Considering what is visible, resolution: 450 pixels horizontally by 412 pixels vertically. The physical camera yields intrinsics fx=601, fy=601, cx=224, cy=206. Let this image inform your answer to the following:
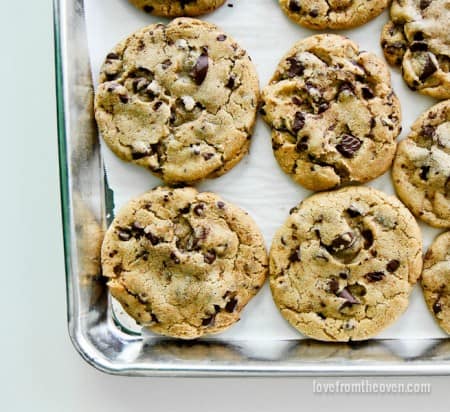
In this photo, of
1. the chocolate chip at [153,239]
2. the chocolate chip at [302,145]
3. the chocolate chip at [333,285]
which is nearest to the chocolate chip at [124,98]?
the chocolate chip at [153,239]

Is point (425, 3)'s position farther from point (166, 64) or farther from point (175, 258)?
point (175, 258)

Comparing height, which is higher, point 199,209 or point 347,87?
point 347,87

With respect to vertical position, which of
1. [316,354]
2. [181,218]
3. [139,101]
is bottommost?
[316,354]

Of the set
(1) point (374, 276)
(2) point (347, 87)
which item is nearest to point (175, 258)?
(1) point (374, 276)

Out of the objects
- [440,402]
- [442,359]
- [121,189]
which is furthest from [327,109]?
[440,402]

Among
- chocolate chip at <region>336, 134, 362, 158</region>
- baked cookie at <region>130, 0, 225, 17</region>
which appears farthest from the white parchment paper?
chocolate chip at <region>336, 134, 362, 158</region>

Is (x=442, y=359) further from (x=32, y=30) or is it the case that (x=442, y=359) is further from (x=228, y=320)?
(x=32, y=30)

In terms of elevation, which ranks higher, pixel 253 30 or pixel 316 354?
pixel 253 30
